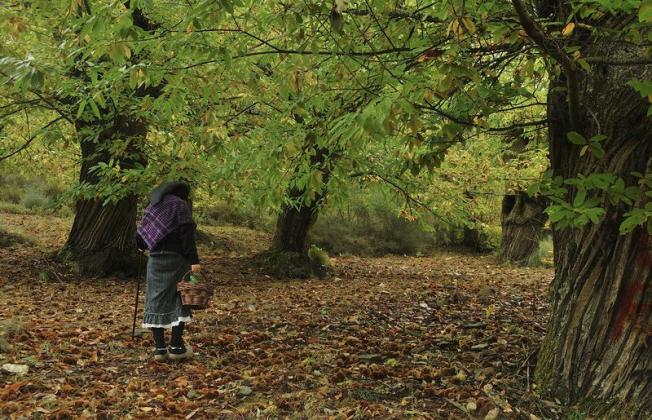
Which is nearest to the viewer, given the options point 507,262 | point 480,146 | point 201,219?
point 480,146

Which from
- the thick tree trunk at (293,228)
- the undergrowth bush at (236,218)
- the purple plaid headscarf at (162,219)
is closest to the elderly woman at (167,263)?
the purple plaid headscarf at (162,219)

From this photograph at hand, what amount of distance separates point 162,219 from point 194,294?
2.51 feet

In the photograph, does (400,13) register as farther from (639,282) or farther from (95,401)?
(95,401)

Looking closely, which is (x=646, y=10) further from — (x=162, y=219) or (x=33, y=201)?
(x=33, y=201)

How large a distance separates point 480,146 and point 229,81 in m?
8.66

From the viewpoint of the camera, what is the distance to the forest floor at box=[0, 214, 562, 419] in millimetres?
Result: 3861

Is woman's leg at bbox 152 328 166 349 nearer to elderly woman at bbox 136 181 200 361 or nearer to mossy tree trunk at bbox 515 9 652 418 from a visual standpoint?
elderly woman at bbox 136 181 200 361

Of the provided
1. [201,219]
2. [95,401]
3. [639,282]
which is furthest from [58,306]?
[201,219]

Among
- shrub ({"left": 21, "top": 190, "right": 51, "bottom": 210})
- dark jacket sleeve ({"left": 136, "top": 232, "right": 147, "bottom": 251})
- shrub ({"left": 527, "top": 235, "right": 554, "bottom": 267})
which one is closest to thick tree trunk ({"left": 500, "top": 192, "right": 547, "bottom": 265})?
shrub ({"left": 527, "top": 235, "right": 554, "bottom": 267})

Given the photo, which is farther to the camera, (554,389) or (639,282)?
(554,389)

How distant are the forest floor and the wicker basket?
559mm

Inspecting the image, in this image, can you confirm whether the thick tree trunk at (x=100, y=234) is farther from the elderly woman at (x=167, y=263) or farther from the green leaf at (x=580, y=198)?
the green leaf at (x=580, y=198)

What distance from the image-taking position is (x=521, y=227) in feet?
48.9

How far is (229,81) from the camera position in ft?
16.3
